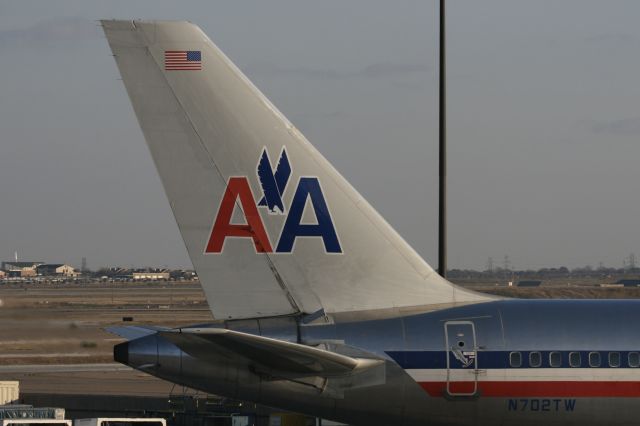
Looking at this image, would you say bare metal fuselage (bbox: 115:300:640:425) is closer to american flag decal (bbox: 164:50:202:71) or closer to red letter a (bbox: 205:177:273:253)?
red letter a (bbox: 205:177:273:253)

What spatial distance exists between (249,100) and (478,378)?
6.49 meters

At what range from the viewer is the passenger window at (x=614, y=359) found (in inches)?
942

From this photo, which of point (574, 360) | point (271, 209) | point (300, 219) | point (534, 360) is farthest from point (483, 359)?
point (271, 209)

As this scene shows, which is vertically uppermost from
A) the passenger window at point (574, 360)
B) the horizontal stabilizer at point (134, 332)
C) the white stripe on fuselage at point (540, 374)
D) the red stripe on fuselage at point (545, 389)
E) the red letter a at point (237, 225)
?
the red letter a at point (237, 225)

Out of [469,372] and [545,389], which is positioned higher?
[469,372]

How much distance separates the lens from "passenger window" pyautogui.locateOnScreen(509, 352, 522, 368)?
77.4ft

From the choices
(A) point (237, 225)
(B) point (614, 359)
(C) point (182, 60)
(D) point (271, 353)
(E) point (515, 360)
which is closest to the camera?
(D) point (271, 353)

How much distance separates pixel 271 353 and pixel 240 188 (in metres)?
3.33

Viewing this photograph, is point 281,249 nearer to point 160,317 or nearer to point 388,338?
point 388,338

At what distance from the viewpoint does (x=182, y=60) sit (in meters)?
23.2

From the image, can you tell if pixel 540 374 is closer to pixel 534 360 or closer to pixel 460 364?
pixel 534 360

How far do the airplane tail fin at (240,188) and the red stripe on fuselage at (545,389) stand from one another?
197 centimetres

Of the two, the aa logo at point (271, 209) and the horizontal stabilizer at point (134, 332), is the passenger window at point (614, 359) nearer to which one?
the aa logo at point (271, 209)

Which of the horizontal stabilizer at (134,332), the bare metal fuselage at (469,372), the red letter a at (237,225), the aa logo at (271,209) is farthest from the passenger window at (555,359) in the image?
the horizontal stabilizer at (134,332)
